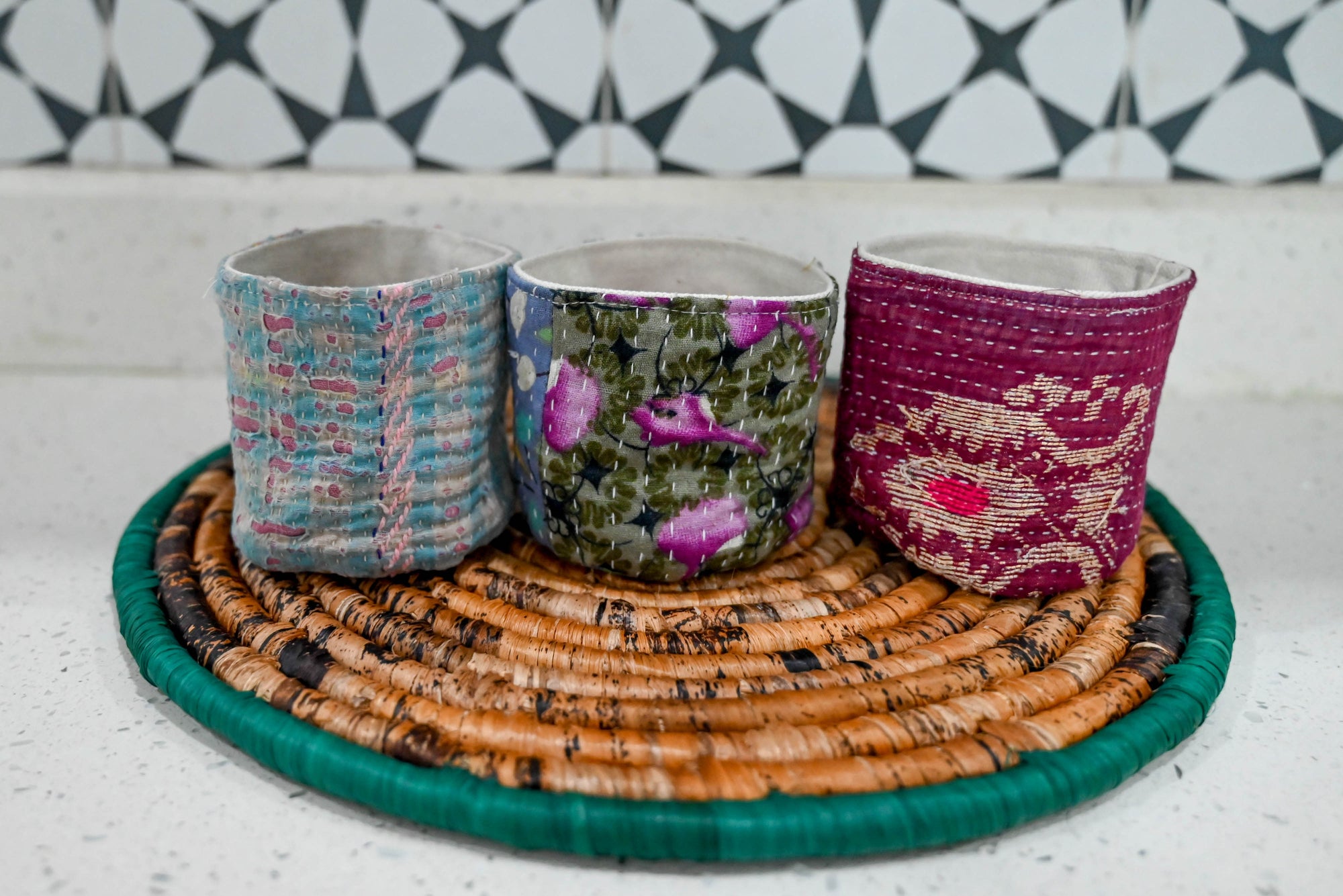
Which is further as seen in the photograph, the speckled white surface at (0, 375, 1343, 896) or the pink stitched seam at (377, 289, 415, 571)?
the pink stitched seam at (377, 289, 415, 571)

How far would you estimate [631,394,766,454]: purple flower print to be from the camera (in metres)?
0.51

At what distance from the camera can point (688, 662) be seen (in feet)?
1.56

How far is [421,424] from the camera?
0.52m

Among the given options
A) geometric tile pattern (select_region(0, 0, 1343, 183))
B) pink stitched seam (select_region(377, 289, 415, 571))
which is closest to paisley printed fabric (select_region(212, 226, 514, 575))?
pink stitched seam (select_region(377, 289, 415, 571))

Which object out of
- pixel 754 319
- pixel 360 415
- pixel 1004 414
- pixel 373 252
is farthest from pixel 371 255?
pixel 1004 414

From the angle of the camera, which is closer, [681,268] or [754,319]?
[754,319]

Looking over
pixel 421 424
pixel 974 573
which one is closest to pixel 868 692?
pixel 974 573

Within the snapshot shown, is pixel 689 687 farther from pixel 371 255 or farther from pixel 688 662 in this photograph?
pixel 371 255

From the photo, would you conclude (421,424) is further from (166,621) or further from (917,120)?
(917,120)

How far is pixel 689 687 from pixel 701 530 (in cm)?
10

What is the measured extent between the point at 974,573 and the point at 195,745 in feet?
1.26

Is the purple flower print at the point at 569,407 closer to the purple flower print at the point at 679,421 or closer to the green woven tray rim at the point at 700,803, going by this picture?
the purple flower print at the point at 679,421

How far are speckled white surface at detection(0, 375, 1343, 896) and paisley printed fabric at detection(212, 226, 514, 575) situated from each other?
0.11 m

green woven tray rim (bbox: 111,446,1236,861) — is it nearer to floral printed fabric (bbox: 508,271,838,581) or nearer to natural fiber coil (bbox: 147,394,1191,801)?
natural fiber coil (bbox: 147,394,1191,801)
